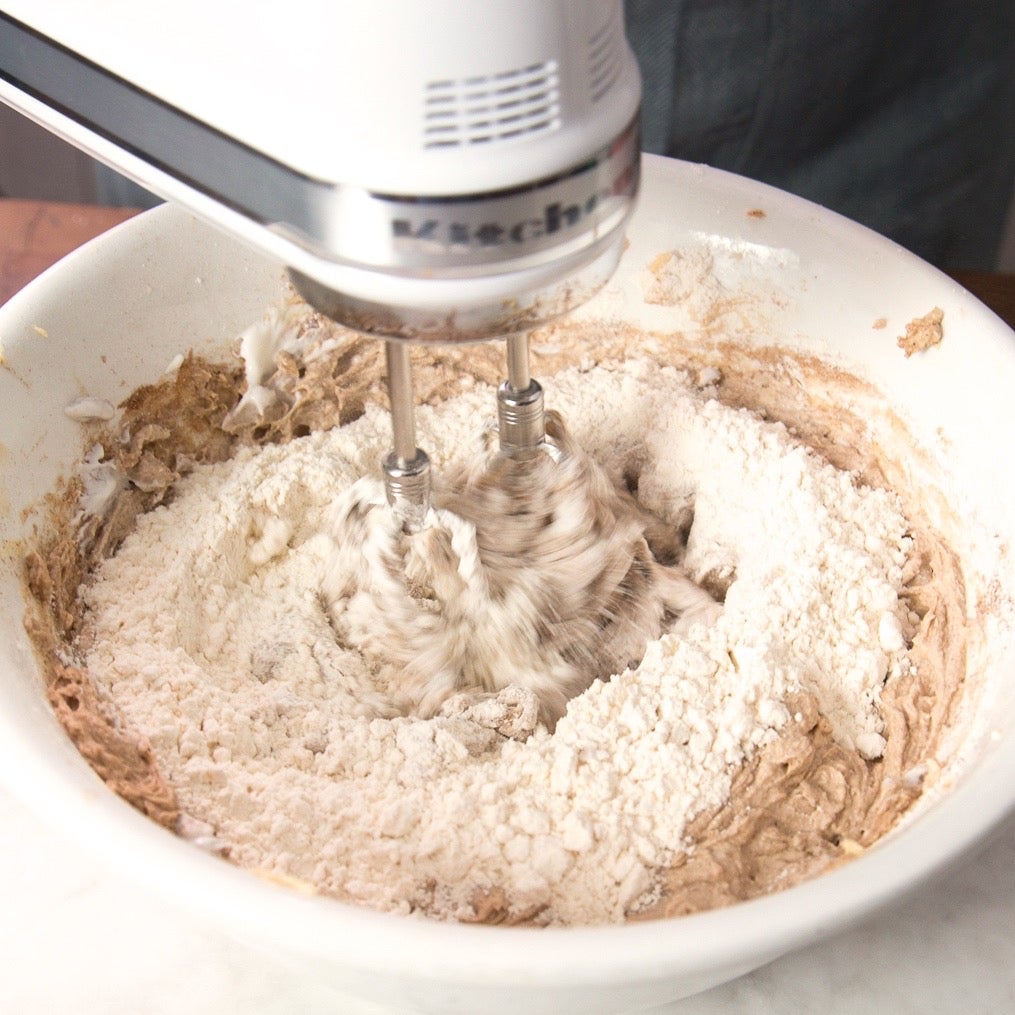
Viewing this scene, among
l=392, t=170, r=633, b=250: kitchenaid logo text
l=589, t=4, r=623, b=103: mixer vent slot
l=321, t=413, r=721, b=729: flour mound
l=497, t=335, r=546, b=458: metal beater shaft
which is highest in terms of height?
l=589, t=4, r=623, b=103: mixer vent slot

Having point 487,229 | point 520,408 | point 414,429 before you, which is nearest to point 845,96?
point 520,408

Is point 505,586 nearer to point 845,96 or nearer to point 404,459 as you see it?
point 404,459

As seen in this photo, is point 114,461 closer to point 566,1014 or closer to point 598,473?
point 598,473

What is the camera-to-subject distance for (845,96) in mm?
1247

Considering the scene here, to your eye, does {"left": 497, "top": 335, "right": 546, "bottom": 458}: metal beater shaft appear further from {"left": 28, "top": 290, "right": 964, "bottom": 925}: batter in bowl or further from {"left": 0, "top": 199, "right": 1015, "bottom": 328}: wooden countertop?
{"left": 0, "top": 199, "right": 1015, "bottom": 328}: wooden countertop

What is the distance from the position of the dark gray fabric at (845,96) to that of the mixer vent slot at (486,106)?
2.44ft

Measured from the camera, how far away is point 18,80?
57cm

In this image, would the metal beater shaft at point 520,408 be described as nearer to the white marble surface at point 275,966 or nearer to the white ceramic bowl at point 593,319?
the white ceramic bowl at point 593,319

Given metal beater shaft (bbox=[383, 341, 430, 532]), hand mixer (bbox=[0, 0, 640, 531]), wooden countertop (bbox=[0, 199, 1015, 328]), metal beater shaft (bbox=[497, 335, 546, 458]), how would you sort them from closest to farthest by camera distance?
hand mixer (bbox=[0, 0, 640, 531]) → metal beater shaft (bbox=[383, 341, 430, 532]) → metal beater shaft (bbox=[497, 335, 546, 458]) → wooden countertop (bbox=[0, 199, 1015, 328])

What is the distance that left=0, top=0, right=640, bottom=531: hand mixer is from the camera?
44cm

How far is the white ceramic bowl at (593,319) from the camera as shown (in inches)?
19.8

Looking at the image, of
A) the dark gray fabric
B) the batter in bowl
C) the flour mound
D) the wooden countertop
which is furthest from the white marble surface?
the dark gray fabric

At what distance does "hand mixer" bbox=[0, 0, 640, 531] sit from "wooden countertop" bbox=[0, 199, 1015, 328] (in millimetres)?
632

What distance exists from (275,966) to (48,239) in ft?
2.53
